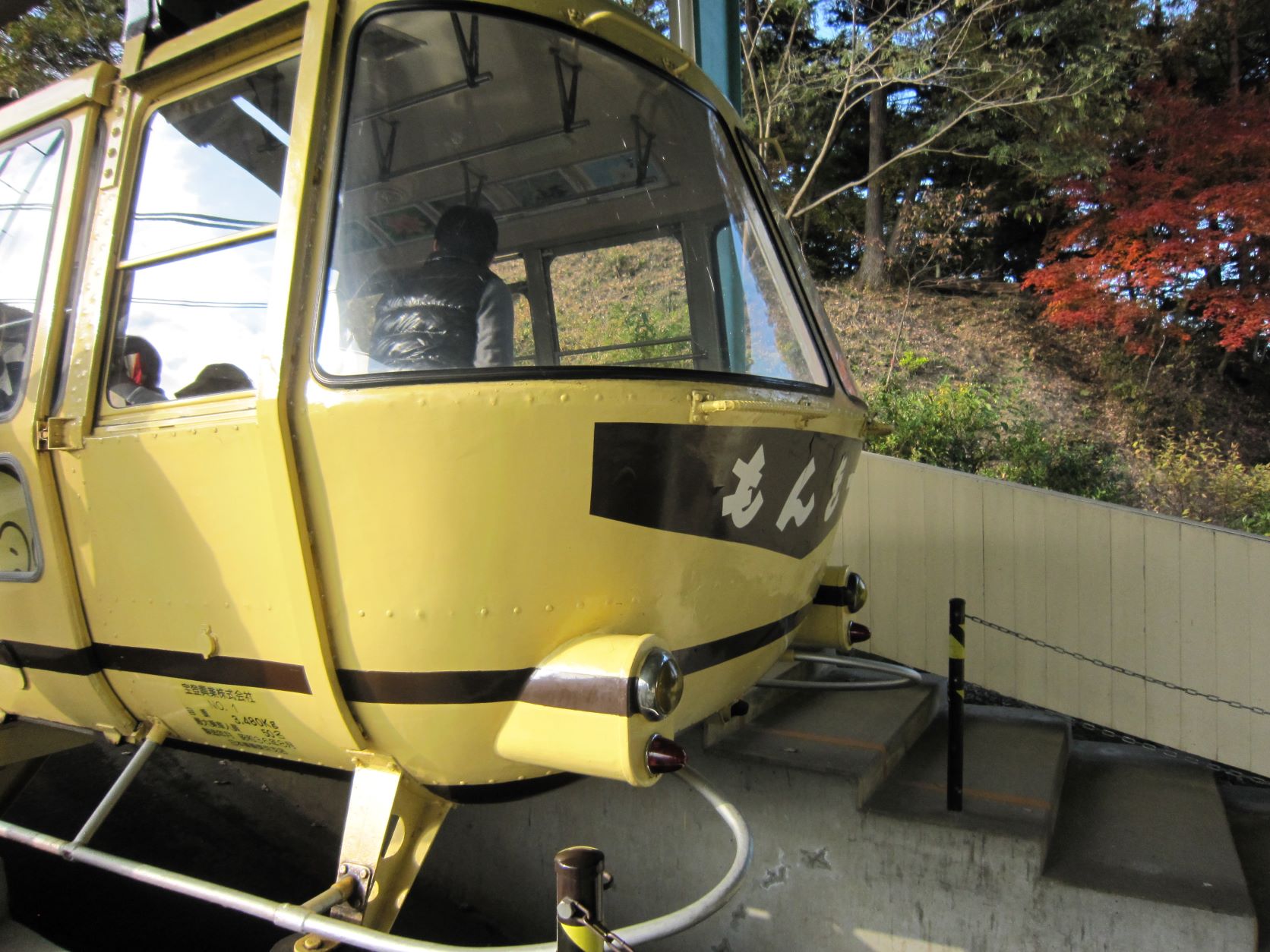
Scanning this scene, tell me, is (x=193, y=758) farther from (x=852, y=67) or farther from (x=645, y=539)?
(x=852, y=67)

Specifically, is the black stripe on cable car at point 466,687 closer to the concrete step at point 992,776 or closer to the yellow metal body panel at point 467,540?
the yellow metal body panel at point 467,540

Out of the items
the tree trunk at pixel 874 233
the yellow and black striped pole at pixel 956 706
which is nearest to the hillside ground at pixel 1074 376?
the tree trunk at pixel 874 233

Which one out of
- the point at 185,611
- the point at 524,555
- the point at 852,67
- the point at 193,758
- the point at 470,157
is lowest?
the point at 193,758

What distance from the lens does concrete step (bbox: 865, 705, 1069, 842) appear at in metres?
3.35

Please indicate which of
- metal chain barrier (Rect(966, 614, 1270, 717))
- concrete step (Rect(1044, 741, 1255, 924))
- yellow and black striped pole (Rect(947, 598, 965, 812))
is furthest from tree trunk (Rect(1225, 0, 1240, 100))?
yellow and black striped pole (Rect(947, 598, 965, 812))

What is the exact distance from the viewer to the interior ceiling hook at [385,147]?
2.25 metres

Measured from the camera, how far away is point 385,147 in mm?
2307

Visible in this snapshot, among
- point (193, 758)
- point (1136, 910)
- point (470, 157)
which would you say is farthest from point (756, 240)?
point (193, 758)

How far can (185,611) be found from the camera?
2.29 metres

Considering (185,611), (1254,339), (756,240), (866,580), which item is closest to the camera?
(185,611)

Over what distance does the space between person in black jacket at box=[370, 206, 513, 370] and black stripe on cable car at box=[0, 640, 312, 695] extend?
788mm

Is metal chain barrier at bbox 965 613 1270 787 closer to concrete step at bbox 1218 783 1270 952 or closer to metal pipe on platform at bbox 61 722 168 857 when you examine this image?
concrete step at bbox 1218 783 1270 952

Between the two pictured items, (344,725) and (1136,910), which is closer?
(344,725)

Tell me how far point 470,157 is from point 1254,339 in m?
11.5
